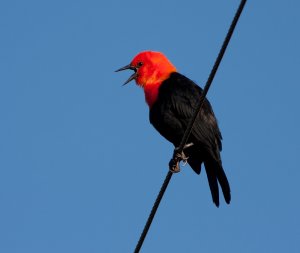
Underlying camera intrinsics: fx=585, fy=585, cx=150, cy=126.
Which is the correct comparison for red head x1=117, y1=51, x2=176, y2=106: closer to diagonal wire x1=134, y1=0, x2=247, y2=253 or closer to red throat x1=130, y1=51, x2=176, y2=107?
red throat x1=130, y1=51, x2=176, y2=107

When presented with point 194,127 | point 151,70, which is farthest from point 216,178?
point 151,70

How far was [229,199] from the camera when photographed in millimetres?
5434

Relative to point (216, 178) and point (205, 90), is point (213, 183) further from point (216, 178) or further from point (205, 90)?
point (205, 90)

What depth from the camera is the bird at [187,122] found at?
18.3 ft

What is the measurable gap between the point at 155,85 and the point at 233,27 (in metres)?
3.20

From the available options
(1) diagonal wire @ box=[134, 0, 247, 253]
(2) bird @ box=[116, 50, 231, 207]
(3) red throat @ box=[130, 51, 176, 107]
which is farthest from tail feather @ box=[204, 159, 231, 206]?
(1) diagonal wire @ box=[134, 0, 247, 253]

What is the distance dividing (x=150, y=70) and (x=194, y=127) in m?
1.27

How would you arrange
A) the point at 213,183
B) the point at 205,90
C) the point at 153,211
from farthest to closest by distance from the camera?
the point at 213,183 → the point at 153,211 → the point at 205,90

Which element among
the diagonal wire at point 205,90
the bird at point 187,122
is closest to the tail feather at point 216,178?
the bird at point 187,122

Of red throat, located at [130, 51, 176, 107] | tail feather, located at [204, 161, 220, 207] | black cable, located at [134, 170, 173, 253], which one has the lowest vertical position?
black cable, located at [134, 170, 173, 253]

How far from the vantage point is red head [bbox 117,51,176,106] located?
6.23 metres

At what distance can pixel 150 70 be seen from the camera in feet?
21.6

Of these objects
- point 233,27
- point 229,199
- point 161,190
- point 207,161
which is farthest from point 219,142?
point 233,27

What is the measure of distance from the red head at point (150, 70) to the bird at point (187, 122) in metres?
0.02
